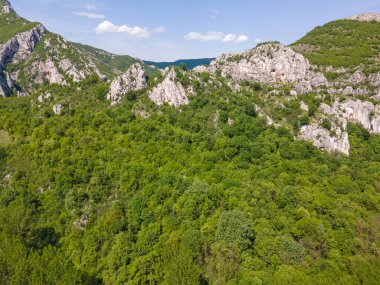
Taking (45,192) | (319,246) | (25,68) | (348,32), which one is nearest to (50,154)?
(45,192)

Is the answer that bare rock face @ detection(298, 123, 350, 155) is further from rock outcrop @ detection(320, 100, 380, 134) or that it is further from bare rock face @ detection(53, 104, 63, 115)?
bare rock face @ detection(53, 104, 63, 115)

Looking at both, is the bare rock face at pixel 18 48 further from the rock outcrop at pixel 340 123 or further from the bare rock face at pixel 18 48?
the rock outcrop at pixel 340 123

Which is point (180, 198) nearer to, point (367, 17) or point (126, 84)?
point (126, 84)

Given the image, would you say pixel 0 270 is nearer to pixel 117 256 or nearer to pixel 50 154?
pixel 117 256

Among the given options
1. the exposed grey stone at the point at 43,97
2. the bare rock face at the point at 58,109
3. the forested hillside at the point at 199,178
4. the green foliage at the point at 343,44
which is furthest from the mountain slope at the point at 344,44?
the exposed grey stone at the point at 43,97

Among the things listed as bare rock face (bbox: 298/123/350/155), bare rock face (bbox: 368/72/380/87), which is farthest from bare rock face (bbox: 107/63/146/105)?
bare rock face (bbox: 368/72/380/87)

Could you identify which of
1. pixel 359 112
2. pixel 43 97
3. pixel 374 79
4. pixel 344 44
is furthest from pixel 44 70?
pixel 374 79
